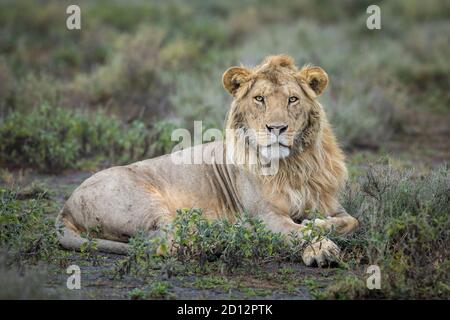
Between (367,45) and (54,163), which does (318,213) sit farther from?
(367,45)

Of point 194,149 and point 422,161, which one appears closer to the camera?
point 194,149

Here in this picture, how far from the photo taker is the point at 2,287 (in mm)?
4535

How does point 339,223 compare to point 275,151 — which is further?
point 339,223

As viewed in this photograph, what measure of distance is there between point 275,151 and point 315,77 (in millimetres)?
727

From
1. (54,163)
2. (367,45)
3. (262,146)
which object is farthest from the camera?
(367,45)

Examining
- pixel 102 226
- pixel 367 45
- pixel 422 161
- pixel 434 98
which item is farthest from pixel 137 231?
pixel 367 45

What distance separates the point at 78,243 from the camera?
20.1ft

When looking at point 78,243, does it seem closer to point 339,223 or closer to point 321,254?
point 321,254

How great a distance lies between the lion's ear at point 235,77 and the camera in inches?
249

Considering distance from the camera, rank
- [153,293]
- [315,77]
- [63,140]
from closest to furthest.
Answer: [153,293] < [315,77] < [63,140]

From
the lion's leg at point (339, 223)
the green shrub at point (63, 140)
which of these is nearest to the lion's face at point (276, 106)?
the lion's leg at point (339, 223)

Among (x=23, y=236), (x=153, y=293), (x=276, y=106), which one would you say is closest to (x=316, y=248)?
(x=276, y=106)

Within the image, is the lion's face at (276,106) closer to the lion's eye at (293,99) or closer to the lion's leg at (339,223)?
the lion's eye at (293,99)

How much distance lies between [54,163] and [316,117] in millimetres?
4136
